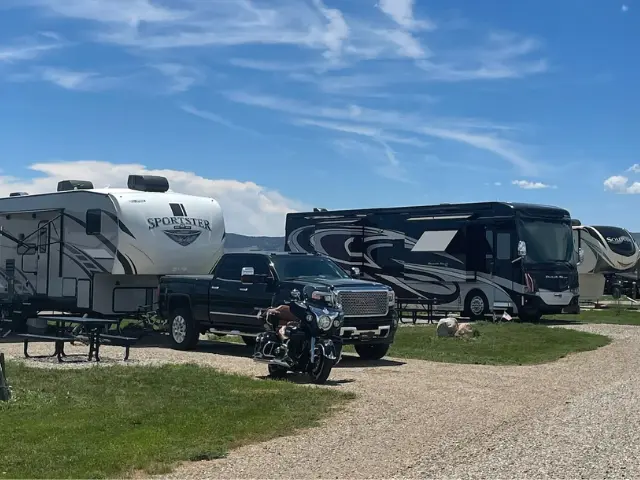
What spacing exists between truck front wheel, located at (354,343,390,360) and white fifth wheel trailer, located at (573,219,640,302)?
1902 cm

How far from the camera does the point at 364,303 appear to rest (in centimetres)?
1380

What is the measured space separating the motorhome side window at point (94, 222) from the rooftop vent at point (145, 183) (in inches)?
40.9

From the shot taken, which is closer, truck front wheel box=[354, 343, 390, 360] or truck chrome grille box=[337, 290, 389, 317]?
truck chrome grille box=[337, 290, 389, 317]

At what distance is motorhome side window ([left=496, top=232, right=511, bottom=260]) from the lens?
23.2 meters

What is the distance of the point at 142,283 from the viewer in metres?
18.9

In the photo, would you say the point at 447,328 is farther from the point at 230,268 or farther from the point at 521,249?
the point at 521,249

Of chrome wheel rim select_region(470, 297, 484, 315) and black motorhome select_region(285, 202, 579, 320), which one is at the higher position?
black motorhome select_region(285, 202, 579, 320)

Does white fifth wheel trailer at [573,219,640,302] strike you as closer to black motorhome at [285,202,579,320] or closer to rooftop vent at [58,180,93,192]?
black motorhome at [285,202,579,320]

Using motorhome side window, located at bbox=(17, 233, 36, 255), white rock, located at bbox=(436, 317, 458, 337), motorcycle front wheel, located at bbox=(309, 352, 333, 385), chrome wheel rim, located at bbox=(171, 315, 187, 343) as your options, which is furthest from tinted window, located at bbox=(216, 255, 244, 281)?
motorhome side window, located at bbox=(17, 233, 36, 255)

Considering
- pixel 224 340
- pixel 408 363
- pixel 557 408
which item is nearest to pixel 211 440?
pixel 557 408

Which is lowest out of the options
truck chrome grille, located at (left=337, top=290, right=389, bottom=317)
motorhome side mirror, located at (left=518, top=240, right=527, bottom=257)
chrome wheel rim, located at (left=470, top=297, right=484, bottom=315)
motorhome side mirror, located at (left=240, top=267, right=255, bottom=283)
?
chrome wheel rim, located at (left=470, top=297, right=484, bottom=315)

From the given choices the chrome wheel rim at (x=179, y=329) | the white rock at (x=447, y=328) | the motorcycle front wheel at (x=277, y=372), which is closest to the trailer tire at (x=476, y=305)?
the white rock at (x=447, y=328)

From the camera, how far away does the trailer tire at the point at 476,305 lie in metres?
23.8

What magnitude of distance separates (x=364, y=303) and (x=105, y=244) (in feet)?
22.1
